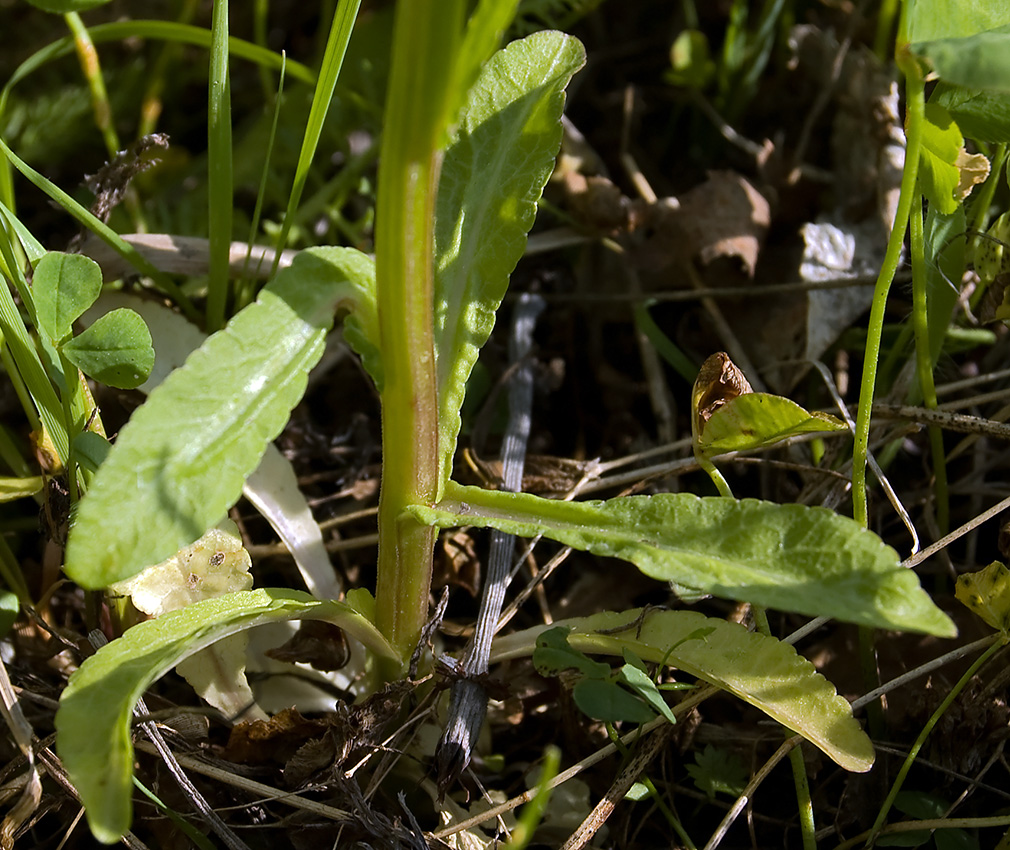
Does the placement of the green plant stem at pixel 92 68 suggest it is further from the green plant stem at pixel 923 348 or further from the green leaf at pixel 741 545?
the green plant stem at pixel 923 348

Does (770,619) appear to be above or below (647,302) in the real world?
below

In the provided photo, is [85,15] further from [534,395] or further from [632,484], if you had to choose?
[632,484]

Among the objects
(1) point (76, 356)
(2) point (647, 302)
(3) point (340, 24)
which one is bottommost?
(2) point (647, 302)

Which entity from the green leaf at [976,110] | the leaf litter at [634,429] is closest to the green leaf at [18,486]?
the leaf litter at [634,429]

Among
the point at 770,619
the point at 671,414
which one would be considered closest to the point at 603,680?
the point at 770,619

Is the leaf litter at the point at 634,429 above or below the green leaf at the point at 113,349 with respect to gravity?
below


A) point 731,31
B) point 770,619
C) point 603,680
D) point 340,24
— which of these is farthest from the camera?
point 731,31

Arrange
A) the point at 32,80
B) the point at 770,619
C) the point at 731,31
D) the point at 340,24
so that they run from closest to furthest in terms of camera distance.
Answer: the point at 340,24 → the point at 770,619 → the point at 731,31 → the point at 32,80
